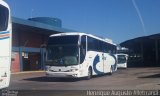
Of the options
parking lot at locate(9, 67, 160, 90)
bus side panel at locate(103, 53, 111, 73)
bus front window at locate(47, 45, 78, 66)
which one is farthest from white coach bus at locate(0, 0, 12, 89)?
bus side panel at locate(103, 53, 111, 73)

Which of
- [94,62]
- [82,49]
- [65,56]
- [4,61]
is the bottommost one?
[4,61]

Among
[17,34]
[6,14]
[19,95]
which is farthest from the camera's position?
[17,34]

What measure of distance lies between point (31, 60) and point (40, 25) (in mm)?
6016

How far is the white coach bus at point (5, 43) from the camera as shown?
11.3 m

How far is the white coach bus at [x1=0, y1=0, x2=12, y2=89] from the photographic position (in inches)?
445

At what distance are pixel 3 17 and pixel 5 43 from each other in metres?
0.82

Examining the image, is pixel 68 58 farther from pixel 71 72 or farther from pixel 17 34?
pixel 17 34

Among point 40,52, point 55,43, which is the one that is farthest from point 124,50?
point 55,43

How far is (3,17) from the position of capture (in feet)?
37.7

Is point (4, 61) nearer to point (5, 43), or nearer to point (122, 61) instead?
point (5, 43)

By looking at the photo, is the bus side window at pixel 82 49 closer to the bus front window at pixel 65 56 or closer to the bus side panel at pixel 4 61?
the bus front window at pixel 65 56

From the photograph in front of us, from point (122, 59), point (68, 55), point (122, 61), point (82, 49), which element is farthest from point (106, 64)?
point (122, 59)

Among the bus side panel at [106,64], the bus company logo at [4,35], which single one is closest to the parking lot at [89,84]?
the bus side panel at [106,64]

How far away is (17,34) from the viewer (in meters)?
44.2
